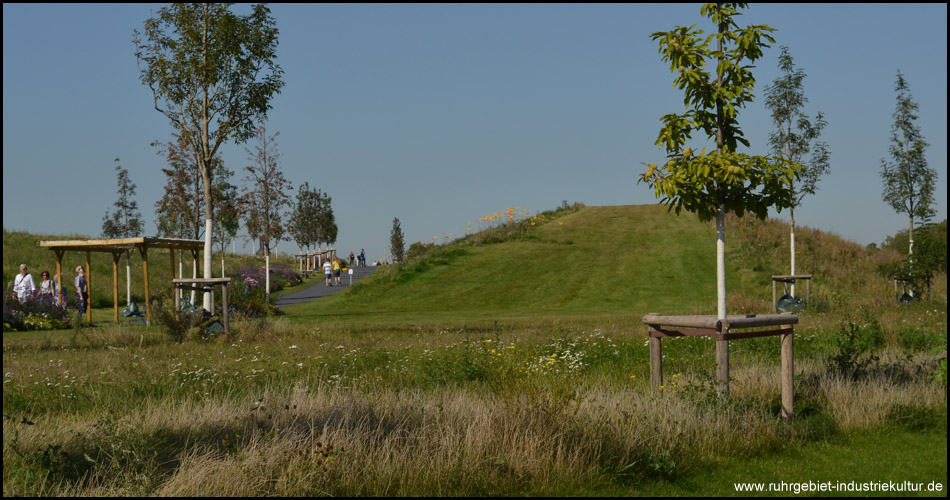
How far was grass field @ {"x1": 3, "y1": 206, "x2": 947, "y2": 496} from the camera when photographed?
5.55 meters

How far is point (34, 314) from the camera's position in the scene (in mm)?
22031

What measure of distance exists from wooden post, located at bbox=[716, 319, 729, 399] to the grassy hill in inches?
606

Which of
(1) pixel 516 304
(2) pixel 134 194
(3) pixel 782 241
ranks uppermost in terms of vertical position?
(2) pixel 134 194

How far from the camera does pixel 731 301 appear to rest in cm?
2302

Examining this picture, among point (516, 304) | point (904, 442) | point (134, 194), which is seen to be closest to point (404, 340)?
point (904, 442)

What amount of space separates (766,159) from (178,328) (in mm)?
12587

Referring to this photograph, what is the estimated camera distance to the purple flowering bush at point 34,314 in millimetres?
21250

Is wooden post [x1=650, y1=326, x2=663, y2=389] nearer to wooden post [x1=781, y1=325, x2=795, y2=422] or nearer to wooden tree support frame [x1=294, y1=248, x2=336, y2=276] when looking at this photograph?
wooden post [x1=781, y1=325, x2=795, y2=422]

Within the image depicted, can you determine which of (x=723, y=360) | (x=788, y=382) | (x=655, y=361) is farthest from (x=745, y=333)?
(x=655, y=361)

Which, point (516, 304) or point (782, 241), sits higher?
point (782, 241)

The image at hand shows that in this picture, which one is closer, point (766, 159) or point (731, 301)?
point (766, 159)

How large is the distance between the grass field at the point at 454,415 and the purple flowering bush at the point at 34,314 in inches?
255

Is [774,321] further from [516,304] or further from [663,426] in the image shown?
[516,304]

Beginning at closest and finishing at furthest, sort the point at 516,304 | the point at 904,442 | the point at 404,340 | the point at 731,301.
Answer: the point at 904,442 → the point at 404,340 → the point at 731,301 → the point at 516,304
